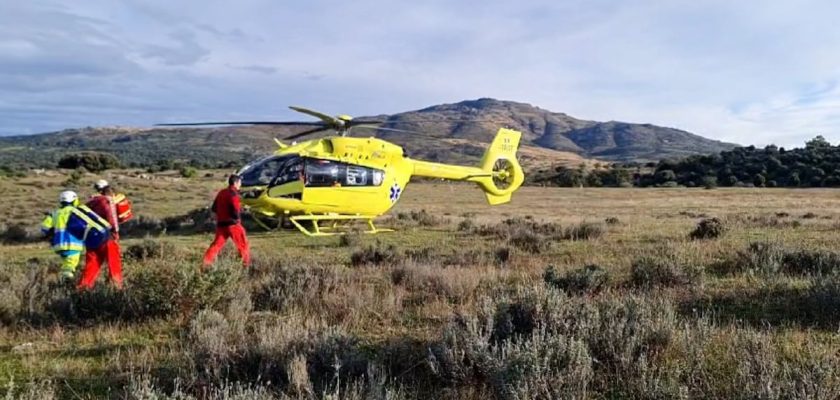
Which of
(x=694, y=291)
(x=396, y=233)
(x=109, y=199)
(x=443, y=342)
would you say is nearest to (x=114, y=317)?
(x=109, y=199)

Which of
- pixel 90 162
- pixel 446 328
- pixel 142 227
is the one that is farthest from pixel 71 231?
pixel 90 162

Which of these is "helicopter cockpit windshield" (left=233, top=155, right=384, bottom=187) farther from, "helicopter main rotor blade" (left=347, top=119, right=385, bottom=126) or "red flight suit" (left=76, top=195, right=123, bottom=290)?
"red flight suit" (left=76, top=195, right=123, bottom=290)

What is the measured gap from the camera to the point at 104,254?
28.5ft

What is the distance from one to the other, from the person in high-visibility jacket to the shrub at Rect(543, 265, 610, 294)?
6.26 m

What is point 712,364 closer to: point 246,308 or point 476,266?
point 246,308

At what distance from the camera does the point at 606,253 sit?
37.1 feet

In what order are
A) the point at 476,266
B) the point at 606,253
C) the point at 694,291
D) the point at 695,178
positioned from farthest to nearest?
the point at 695,178 < the point at 606,253 < the point at 476,266 < the point at 694,291

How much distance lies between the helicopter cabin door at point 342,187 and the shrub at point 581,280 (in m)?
9.35

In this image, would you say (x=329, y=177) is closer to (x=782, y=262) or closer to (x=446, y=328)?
(x=782, y=262)

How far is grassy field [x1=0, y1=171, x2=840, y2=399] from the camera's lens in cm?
413

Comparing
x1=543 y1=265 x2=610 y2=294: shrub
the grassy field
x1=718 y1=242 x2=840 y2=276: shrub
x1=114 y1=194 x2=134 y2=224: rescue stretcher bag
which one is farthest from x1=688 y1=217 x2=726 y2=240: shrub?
x1=114 y1=194 x2=134 y2=224: rescue stretcher bag

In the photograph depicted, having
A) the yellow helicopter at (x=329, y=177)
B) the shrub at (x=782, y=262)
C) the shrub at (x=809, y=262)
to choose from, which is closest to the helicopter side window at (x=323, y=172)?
the yellow helicopter at (x=329, y=177)

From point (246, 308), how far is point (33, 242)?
44.1 ft

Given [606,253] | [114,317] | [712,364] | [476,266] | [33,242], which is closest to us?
[712,364]
